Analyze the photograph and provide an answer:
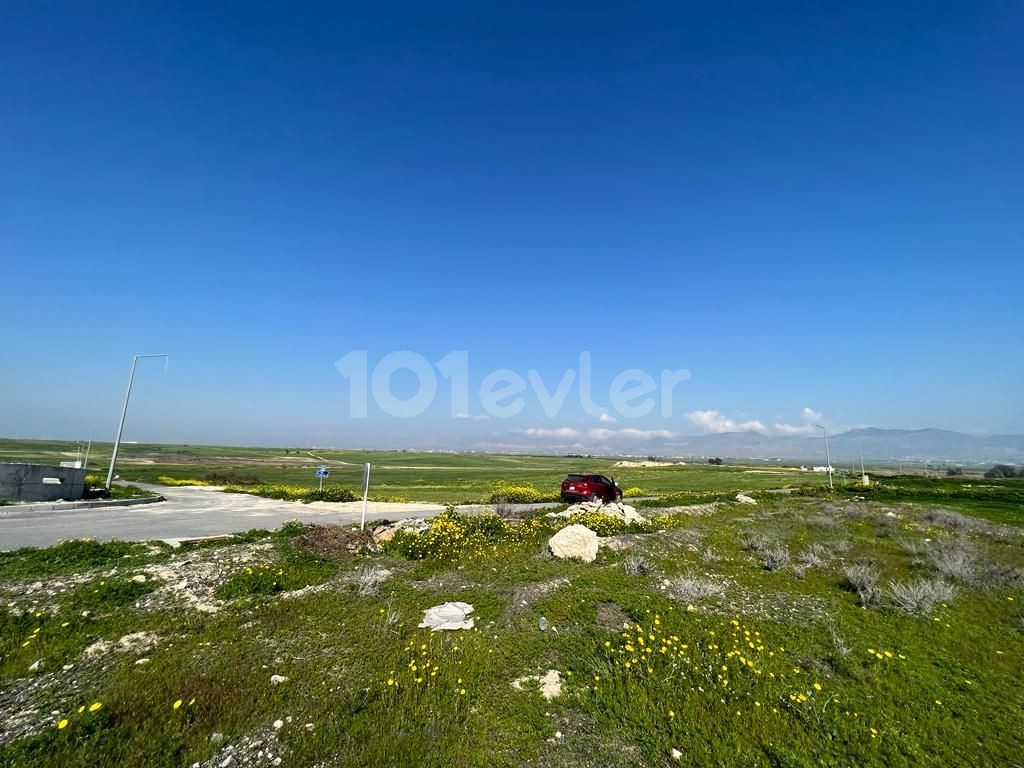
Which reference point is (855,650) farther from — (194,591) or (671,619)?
(194,591)

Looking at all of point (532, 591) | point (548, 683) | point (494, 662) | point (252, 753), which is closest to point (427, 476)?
point (532, 591)

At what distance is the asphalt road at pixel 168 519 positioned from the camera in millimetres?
14984

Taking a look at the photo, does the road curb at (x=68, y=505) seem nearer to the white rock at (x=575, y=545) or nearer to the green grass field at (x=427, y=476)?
the green grass field at (x=427, y=476)

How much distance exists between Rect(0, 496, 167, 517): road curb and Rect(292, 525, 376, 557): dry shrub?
14.2m

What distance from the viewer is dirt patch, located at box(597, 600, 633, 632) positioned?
800 centimetres

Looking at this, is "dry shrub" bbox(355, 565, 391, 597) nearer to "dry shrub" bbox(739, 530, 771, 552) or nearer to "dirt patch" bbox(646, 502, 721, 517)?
"dry shrub" bbox(739, 530, 771, 552)

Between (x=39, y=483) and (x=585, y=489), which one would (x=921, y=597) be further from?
(x=39, y=483)

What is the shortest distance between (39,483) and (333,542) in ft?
61.7

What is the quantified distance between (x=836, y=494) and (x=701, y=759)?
47515mm

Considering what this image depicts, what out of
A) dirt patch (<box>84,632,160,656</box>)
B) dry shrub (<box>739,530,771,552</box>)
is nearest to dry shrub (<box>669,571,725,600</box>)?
dry shrub (<box>739,530,771,552</box>)

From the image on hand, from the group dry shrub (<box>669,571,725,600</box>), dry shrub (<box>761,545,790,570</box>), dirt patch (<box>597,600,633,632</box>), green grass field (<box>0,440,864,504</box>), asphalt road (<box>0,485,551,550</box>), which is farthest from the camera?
green grass field (<box>0,440,864,504</box>)

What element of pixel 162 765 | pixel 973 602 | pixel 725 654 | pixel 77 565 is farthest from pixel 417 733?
pixel 973 602

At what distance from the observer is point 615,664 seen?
6.46 metres

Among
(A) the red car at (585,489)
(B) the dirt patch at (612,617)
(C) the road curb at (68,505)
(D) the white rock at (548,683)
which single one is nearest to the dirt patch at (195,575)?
(D) the white rock at (548,683)
